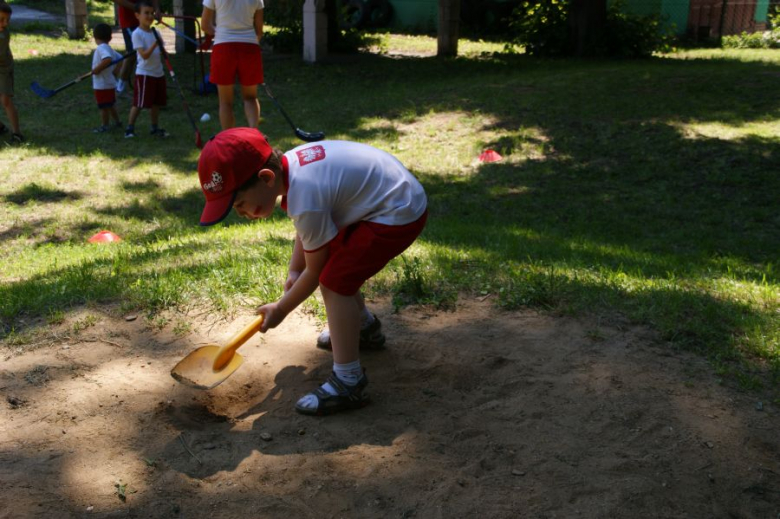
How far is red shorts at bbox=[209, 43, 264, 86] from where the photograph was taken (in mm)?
8000

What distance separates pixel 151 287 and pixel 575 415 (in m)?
2.48

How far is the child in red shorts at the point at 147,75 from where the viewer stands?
32.4 ft

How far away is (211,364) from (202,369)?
0.04 meters

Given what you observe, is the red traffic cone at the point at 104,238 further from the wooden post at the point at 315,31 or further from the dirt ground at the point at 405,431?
the wooden post at the point at 315,31

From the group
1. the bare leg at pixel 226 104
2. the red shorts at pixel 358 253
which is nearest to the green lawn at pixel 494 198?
the bare leg at pixel 226 104

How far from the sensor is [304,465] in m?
2.86

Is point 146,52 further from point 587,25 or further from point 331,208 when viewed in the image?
point 587,25

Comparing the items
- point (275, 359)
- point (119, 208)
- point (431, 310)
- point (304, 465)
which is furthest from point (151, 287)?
point (119, 208)

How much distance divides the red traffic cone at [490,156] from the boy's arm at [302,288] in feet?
19.8

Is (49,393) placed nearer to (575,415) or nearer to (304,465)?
(304,465)

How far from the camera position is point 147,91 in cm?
991

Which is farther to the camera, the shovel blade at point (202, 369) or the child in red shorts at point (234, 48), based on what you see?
the child in red shorts at point (234, 48)

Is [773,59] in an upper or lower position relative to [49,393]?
upper

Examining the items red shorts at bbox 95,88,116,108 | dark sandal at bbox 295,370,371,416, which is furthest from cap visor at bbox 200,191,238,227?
red shorts at bbox 95,88,116,108
